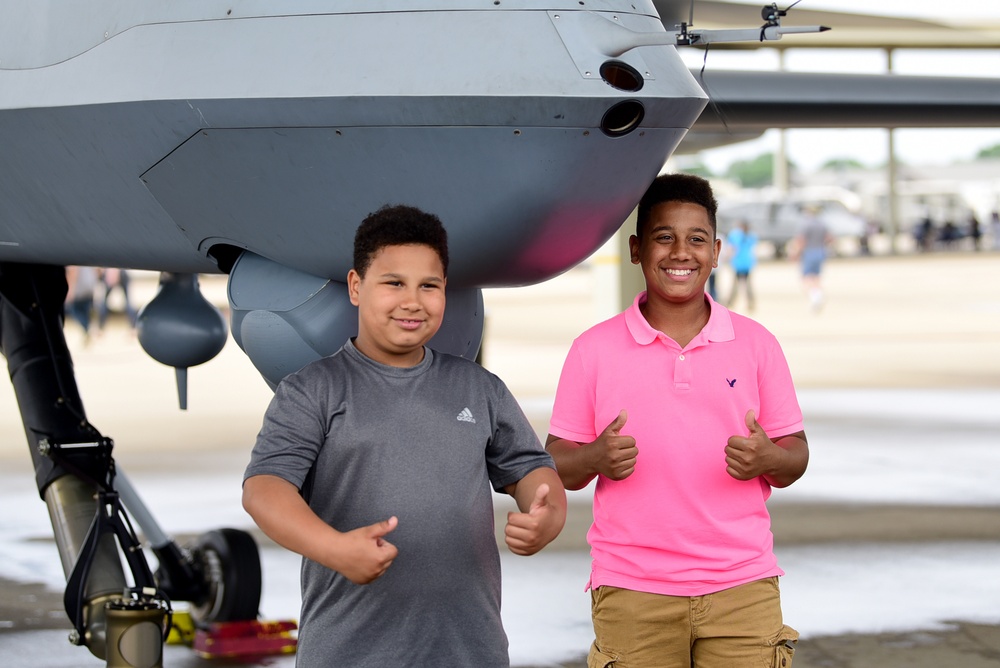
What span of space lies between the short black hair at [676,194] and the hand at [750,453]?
A: 0.52 meters

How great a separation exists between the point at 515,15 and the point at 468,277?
0.60 m

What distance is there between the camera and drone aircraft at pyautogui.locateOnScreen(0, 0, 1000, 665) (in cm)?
292

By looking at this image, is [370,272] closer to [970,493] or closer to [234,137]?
[234,137]

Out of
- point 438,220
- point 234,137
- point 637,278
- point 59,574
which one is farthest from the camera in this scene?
point 637,278

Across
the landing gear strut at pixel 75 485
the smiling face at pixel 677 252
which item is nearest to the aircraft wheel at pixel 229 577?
the landing gear strut at pixel 75 485

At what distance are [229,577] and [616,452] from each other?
3188 mm

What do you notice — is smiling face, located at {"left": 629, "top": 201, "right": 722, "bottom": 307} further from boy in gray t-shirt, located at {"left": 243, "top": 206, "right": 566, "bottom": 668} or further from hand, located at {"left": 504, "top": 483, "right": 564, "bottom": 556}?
hand, located at {"left": 504, "top": 483, "right": 564, "bottom": 556}

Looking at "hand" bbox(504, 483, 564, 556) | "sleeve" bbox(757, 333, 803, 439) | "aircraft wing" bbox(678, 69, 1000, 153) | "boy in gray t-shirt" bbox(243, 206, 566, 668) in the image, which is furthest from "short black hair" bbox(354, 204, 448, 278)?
"aircraft wing" bbox(678, 69, 1000, 153)

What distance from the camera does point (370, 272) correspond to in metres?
2.73

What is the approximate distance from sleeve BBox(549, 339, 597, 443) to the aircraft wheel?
9.41 feet

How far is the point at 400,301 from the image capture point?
105 inches

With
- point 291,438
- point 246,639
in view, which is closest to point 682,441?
point 291,438

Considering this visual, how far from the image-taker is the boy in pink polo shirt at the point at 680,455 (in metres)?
3.11

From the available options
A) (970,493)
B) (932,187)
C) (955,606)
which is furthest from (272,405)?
(932,187)
